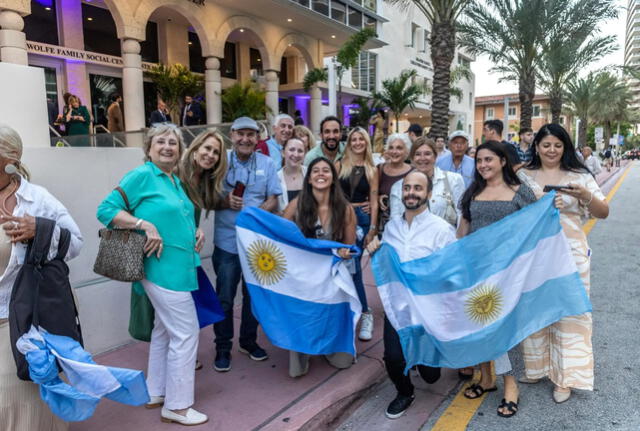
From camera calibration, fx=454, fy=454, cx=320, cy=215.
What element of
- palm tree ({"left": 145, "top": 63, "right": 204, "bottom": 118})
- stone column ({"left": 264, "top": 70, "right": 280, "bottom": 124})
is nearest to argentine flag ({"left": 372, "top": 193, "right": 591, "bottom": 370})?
palm tree ({"left": 145, "top": 63, "right": 204, "bottom": 118})

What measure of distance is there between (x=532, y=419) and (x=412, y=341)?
3.20 feet

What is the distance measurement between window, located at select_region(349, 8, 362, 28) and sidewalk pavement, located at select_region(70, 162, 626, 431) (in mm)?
19487

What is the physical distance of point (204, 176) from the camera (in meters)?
3.71

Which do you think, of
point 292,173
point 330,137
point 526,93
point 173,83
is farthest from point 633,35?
point 292,173

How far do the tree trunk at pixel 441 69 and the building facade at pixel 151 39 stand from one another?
245 inches

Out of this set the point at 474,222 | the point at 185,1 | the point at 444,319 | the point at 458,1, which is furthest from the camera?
the point at 185,1

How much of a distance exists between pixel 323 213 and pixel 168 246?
4.36 ft

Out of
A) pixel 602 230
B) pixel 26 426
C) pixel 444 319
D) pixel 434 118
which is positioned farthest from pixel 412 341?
pixel 434 118

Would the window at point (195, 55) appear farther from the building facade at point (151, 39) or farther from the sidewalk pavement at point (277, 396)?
the sidewalk pavement at point (277, 396)

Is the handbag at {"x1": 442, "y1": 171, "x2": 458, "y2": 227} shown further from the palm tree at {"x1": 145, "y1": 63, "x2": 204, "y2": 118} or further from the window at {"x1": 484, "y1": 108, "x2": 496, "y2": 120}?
the window at {"x1": 484, "y1": 108, "x2": 496, "y2": 120}

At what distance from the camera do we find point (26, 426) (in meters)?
2.46

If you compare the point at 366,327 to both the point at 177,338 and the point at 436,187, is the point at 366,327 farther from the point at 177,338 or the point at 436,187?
the point at 177,338

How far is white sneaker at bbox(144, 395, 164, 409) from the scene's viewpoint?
127 inches

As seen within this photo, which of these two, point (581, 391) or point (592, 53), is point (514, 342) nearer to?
point (581, 391)
